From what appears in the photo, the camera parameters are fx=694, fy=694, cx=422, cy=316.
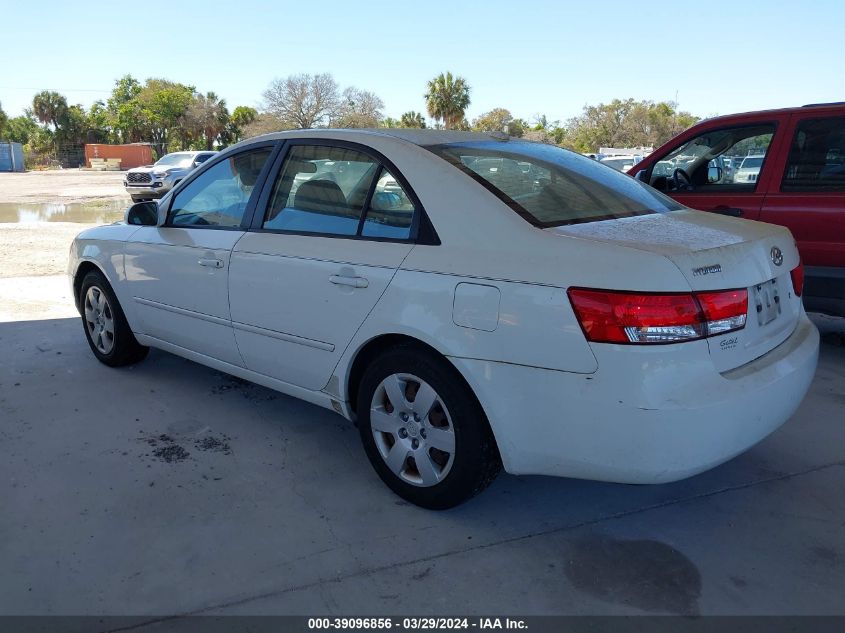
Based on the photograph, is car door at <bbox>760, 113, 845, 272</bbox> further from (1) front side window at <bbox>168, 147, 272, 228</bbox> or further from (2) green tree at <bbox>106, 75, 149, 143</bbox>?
(2) green tree at <bbox>106, 75, 149, 143</bbox>

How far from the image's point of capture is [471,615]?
2.38m

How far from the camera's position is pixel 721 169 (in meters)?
5.34

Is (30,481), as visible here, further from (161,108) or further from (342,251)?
(161,108)

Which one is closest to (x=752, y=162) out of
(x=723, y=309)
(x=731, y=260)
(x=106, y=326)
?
(x=731, y=260)

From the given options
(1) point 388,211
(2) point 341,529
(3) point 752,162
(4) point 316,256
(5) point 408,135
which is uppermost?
(5) point 408,135

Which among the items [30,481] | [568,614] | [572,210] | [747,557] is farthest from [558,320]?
[30,481]

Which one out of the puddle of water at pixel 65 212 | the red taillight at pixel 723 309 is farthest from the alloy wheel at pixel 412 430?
the puddle of water at pixel 65 212

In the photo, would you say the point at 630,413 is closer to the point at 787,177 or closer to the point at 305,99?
the point at 787,177

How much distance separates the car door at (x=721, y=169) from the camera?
5.08 metres

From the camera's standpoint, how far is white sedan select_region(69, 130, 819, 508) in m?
2.38

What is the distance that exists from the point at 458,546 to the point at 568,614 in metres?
0.55

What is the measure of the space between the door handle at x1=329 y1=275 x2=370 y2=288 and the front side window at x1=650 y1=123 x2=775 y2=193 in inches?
138

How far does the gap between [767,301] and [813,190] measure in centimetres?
264

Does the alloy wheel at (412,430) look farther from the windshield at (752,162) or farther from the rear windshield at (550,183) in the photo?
the windshield at (752,162)
